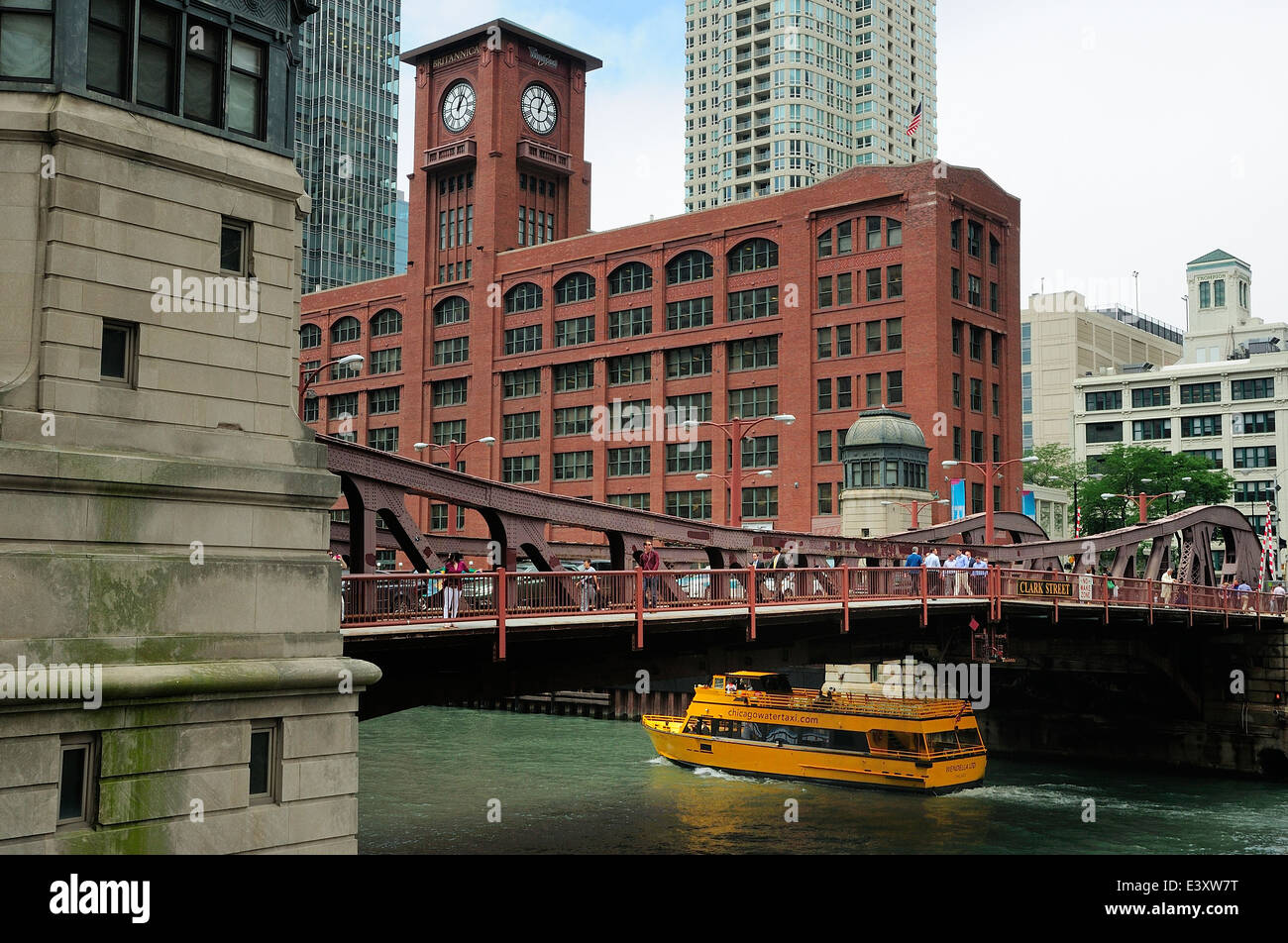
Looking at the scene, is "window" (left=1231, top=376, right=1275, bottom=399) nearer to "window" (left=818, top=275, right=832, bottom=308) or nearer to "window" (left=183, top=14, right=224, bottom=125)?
"window" (left=818, top=275, right=832, bottom=308)

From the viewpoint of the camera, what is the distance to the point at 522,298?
90062mm

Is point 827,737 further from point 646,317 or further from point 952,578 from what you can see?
point 646,317

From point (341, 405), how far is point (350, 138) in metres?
62.5

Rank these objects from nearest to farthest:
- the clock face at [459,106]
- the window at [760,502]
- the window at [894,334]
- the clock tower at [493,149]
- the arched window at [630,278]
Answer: the window at [894,334] < the window at [760,502] < the arched window at [630,278] < the clock tower at [493,149] < the clock face at [459,106]

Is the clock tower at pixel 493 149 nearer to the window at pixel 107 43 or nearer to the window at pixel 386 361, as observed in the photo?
the window at pixel 386 361

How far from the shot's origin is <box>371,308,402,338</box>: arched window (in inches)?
3858

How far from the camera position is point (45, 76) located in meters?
13.8

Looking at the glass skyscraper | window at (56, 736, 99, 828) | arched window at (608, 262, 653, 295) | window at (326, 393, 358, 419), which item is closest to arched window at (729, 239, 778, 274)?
arched window at (608, 262, 653, 295)

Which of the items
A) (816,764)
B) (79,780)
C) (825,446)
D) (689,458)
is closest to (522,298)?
(689,458)

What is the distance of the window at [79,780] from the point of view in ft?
42.8

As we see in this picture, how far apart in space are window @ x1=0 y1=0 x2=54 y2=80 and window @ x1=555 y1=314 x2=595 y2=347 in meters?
71.5

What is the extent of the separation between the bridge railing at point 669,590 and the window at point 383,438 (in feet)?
221

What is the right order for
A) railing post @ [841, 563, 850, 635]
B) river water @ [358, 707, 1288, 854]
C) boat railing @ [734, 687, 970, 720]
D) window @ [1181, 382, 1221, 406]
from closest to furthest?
railing post @ [841, 563, 850, 635] < river water @ [358, 707, 1288, 854] < boat railing @ [734, 687, 970, 720] < window @ [1181, 382, 1221, 406]

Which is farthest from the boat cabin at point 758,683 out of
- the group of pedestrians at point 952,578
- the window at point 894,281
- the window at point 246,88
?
the window at point 246,88
